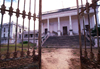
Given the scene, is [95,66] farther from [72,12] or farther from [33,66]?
[72,12]

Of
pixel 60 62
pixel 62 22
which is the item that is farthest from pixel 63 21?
pixel 60 62

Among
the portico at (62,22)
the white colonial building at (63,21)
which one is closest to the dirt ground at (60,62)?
the white colonial building at (63,21)

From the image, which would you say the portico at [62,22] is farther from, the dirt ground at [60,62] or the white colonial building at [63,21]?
the dirt ground at [60,62]

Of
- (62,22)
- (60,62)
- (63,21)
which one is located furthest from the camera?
(62,22)

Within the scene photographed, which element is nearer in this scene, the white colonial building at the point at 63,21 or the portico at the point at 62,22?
the white colonial building at the point at 63,21

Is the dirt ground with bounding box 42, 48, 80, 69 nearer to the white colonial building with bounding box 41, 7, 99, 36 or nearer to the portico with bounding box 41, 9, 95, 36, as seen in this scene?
the white colonial building with bounding box 41, 7, 99, 36

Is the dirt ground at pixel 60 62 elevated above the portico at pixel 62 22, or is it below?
below

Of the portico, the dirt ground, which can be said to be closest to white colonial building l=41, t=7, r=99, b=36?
the portico

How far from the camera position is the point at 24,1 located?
6.86ft

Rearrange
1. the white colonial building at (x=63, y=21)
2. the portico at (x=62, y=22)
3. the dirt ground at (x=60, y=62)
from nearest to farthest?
the dirt ground at (x=60, y=62) < the white colonial building at (x=63, y=21) < the portico at (x=62, y=22)

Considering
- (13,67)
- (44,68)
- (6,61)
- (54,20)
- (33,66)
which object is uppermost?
(54,20)

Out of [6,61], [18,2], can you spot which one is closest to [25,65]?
[6,61]

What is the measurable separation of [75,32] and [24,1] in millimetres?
17558

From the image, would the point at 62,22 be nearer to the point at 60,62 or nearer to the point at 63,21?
the point at 63,21
